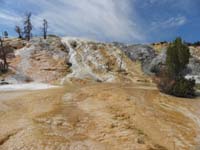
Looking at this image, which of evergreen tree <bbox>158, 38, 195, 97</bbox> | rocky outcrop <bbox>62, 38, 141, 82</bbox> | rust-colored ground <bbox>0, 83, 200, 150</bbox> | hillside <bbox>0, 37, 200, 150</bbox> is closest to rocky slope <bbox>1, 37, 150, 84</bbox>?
rocky outcrop <bbox>62, 38, 141, 82</bbox>

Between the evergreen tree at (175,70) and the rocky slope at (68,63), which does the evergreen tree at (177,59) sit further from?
the rocky slope at (68,63)

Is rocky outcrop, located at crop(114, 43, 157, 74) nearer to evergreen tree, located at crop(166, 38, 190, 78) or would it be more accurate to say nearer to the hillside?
evergreen tree, located at crop(166, 38, 190, 78)

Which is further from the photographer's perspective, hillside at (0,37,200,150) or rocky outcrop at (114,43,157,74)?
rocky outcrop at (114,43,157,74)

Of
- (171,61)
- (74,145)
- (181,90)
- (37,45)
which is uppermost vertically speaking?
(37,45)

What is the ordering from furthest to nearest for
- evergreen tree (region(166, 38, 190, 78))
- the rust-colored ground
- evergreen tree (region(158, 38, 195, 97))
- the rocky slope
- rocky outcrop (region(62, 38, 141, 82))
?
rocky outcrop (region(62, 38, 141, 82)) < the rocky slope < evergreen tree (region(166, 38, 190, 78)) < evergreen tree (region(158, 38, 195, 97)) < the rust-colored ground

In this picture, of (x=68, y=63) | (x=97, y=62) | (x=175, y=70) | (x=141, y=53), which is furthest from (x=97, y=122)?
(x=141, y=53)

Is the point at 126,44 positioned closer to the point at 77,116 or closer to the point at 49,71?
the point at 49,71

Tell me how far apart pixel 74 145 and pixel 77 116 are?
10.8ft

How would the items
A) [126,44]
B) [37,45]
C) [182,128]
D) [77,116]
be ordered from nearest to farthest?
[182,128] < [77,116] < [37,45] < [126,44]

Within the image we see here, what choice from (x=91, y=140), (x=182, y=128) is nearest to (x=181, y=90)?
(x=182, y=128)

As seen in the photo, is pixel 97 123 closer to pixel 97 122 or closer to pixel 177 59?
pixel 97 122

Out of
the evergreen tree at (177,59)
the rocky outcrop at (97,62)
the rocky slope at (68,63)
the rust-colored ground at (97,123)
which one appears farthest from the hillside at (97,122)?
the rocky outcrop at (97,62)

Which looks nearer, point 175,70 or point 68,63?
point 175,70

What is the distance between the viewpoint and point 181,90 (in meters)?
18.3
